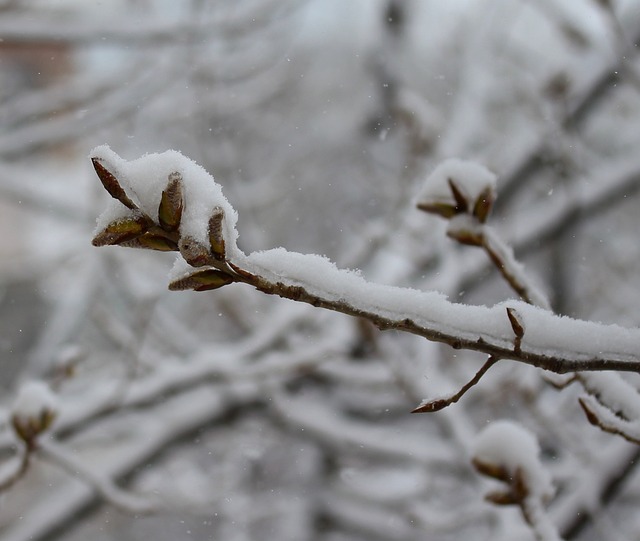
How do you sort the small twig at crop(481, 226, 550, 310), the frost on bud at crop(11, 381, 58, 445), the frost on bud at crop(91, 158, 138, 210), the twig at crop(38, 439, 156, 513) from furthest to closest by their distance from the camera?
the twig at crop(38, 439, 156, 513) → the frost on bud at crop(11, 381, 58, 445) → the small twig at crop(481, 226, 550, 310) → the frost on bud at crop(91, 158, 138, 210)

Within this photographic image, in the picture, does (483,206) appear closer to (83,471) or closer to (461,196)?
(461,196)

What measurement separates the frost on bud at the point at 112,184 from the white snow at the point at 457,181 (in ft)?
0.78

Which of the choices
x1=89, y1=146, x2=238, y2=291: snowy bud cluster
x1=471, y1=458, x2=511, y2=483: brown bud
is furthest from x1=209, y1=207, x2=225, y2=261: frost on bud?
x1=471, y1=458, x2=511, y2=483: brown bud

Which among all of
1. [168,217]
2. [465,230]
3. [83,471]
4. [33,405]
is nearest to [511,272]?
[465,230]

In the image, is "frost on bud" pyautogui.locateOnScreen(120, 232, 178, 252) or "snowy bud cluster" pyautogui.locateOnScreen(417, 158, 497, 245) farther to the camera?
"snowy bud cluster" pyautogui.locateOnScreen(417, 158, 497, 245)

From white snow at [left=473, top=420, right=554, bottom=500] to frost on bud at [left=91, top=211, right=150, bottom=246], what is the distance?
32 centimetres

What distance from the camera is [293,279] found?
0.95 ft

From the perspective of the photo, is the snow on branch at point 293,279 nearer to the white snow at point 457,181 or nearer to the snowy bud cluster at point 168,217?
the snowy bud cluster at point 168,217

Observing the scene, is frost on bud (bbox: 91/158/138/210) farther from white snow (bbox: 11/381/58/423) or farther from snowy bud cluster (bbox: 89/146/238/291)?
white snow (bbox: 11/381/58/423)

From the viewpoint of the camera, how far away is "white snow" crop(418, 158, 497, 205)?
0.45 m

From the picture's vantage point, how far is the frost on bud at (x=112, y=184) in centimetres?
27

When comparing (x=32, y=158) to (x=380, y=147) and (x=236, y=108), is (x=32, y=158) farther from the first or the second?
(x=380, y=147)

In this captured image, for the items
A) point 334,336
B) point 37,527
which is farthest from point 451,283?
point 37,527

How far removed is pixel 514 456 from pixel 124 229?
338 millimetres
